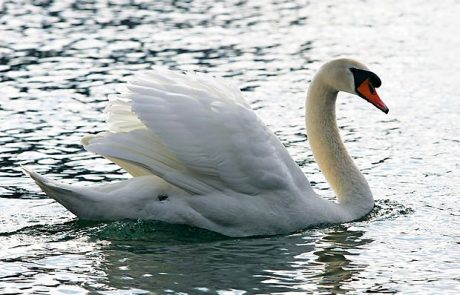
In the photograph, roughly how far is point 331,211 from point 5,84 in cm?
781

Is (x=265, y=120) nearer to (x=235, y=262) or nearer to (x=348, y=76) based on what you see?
(x=348, y=76)

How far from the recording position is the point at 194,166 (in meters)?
10.4

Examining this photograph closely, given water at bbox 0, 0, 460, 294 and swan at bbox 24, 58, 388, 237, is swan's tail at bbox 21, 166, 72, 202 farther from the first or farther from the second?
water at bbox 0, 0, 460, 294

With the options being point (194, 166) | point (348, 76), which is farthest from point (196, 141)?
point (348, 76)

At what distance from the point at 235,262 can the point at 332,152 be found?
7.28 feet

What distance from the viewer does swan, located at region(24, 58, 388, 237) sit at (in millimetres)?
10414

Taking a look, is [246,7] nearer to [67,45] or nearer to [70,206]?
[67,45]

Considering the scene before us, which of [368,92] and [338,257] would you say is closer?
[338,257]

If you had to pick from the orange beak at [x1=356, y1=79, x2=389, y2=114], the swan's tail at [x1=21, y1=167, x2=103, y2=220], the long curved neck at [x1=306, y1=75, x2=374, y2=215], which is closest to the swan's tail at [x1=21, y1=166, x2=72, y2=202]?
the swan's tail at [x1=21, y1=167, x2=103, y2=220]

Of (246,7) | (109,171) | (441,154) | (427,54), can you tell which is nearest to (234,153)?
(109,171)

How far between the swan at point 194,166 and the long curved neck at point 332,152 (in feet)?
2.38

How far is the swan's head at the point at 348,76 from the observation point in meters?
11.6

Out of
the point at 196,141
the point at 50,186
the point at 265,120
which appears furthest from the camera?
the point at 265,120

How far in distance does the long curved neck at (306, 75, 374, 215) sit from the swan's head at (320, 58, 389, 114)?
3.8 inches
